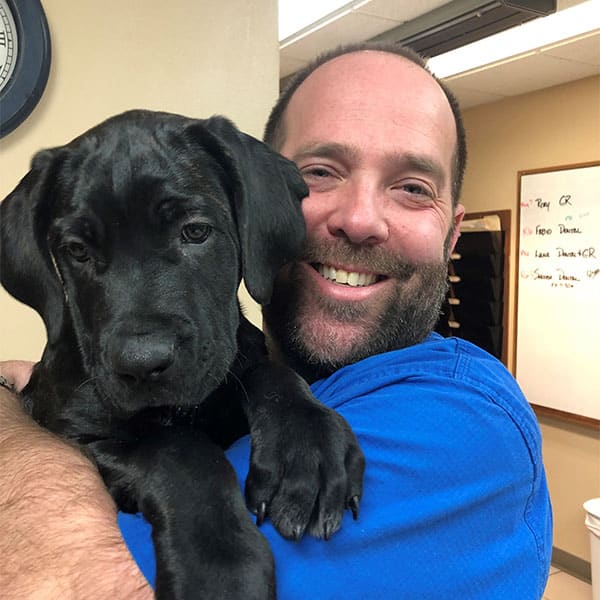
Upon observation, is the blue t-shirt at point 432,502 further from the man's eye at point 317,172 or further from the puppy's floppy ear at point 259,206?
the man's eye at point 317,172

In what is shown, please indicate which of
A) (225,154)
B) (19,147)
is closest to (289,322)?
(225,154)

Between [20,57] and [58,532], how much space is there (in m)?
1.76

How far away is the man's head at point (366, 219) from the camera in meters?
1.52

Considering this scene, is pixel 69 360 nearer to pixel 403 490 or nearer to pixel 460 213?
pixel 403 490

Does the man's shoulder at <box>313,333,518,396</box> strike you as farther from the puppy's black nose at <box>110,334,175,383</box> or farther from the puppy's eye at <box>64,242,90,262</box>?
the puppy's eye at <box>64,242,90,262</box>

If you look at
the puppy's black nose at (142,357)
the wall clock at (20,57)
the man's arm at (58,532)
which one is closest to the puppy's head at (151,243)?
the puppy's black nose at (142,357)

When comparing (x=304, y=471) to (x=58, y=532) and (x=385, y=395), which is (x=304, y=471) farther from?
(x=58, y=532)

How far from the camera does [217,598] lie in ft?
2.75

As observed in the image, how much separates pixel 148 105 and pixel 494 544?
6.52ft

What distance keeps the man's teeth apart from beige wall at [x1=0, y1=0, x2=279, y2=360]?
1179mm

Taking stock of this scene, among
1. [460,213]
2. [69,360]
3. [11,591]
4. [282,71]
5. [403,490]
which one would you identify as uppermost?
[282,71]

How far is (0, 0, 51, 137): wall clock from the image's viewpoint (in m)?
2.21

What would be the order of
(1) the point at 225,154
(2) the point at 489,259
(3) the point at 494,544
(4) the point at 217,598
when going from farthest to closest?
1. (2) the point at 489,259
2. (1) the point at 225,154
3. (3) the point at 494,544
4. (4) the point at 217,598

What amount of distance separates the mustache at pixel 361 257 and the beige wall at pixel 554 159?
140 inches
